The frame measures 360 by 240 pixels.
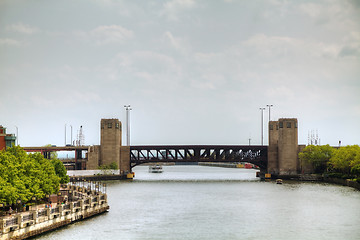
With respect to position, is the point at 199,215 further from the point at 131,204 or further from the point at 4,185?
the point at 4,185

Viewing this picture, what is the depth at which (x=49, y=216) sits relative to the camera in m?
61.0

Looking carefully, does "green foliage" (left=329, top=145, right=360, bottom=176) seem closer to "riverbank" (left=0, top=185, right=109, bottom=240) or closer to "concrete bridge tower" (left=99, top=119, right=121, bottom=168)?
"concrete bridge tower" (left=99, top=119, right=121, bottom=168)

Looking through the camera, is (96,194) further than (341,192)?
No

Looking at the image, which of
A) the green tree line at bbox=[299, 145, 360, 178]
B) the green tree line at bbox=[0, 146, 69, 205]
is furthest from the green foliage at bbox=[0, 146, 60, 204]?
the green tree line at bbox=[299, 145, 360, 178]

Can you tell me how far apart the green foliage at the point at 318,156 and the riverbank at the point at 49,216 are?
100934mm

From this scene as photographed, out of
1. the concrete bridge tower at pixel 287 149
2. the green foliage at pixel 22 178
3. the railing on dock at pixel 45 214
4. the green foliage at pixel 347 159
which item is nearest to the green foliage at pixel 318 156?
the concrete bridge tower at pixel 287 149

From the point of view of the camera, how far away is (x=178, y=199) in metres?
106

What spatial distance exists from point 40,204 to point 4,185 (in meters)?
15.2

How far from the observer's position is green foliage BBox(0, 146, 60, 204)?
60.6 meters

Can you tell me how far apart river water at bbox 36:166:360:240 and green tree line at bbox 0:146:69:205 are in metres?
6.46

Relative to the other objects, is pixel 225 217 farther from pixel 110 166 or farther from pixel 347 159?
pixel 110 166

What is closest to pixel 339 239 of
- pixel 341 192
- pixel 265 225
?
pixel 265 225

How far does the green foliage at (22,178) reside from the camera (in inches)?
2385

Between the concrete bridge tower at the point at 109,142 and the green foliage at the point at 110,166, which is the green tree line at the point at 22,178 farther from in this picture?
the concrete bridge tower at the point at 109,142
